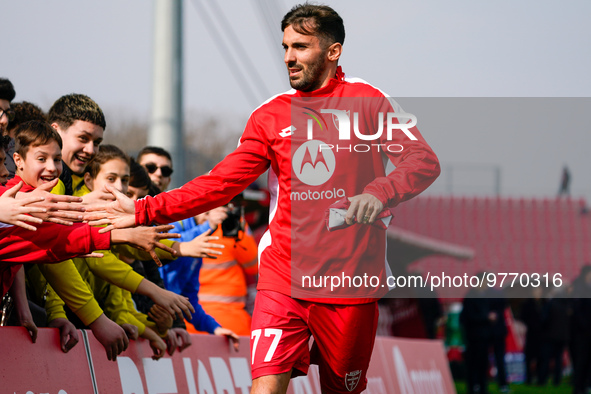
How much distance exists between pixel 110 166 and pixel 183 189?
132cm

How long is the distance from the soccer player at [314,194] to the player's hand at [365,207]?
0.05ft

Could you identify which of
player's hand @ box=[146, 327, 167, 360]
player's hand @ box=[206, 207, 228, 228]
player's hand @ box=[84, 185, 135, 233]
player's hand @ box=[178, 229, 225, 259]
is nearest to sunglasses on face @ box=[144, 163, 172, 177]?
player's hand @ box=[206, 207, 228, 228]

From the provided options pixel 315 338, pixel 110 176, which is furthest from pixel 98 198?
pixel 315 338

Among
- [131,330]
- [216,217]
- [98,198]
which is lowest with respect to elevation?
[131,330]

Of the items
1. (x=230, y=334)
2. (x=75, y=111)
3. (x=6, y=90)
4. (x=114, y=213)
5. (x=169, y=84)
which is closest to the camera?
(x=114, y=213)

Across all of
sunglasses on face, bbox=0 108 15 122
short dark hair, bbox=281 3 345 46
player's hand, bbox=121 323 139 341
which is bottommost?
player's hand, bbox=121 323 139 341

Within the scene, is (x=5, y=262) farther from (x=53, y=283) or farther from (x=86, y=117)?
(x=86, y=117)

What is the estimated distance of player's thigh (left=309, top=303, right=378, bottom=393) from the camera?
403 centimetres

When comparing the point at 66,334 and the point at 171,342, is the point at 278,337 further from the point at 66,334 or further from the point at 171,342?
the point at 171,342

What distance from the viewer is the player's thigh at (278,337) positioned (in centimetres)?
387

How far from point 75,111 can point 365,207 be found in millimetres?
2098

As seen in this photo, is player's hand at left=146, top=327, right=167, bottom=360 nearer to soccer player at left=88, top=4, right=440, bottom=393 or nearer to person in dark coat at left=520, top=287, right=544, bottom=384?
soccer player at left=88, top=4, right=440, bottom=393

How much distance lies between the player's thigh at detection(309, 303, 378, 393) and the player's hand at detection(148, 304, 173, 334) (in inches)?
49.6

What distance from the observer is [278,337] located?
3.91m
